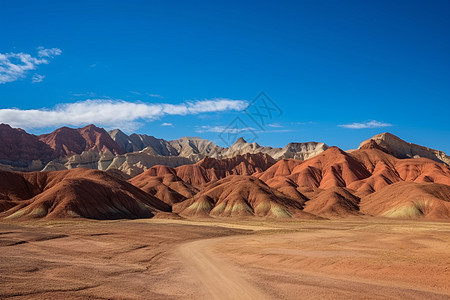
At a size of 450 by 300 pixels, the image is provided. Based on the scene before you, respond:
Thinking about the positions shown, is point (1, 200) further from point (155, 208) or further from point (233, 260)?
point (233, 260)

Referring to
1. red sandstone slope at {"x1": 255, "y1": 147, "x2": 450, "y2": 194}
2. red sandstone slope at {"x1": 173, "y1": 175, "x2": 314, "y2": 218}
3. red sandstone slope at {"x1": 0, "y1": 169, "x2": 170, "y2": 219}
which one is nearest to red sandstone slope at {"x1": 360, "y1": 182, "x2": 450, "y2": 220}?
red sandstone slope at {"x1": 255, "y1": 147, "x2": 450, "y2": 194}

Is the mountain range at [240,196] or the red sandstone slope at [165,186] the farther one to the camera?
the red sandstone slope at [165,186]

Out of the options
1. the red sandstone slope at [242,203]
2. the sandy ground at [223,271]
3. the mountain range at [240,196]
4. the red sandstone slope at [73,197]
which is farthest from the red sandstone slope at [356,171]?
the sandy ground at [223,271]

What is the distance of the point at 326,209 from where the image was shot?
371 ft

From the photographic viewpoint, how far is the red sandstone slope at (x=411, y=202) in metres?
95.6

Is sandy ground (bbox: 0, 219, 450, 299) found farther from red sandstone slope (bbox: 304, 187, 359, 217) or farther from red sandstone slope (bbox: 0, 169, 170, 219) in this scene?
red sandstone slope (bbox: 304, 187, 359, 217)

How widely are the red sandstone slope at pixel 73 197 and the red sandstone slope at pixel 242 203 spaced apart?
A: 12.8 metres

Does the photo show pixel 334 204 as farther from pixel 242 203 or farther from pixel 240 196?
pixel 240 196

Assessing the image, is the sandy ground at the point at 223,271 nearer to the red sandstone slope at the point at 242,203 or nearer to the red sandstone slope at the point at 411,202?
the red sandstone slope at the point at 411,202

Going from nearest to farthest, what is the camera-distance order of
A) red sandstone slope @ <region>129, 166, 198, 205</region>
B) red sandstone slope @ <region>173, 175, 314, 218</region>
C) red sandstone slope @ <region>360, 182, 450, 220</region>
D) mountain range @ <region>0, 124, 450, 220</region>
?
mountain range @ <region>0, 124, 450, 220</region> < red sandstone slope @ <region>360, 182, 450, 220</region> < red sandstone slope @ <region>173, 175, 314, 218</region> < red sandstone slope @ <region>129, 166, 198, 205</region>

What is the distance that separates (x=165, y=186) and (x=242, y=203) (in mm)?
49528

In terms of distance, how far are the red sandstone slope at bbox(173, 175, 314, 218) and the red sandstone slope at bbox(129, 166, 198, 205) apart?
14.9 meters

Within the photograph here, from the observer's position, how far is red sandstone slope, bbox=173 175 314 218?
108 m

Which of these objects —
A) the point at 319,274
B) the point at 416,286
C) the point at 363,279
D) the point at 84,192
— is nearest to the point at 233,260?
the point at 319,274
